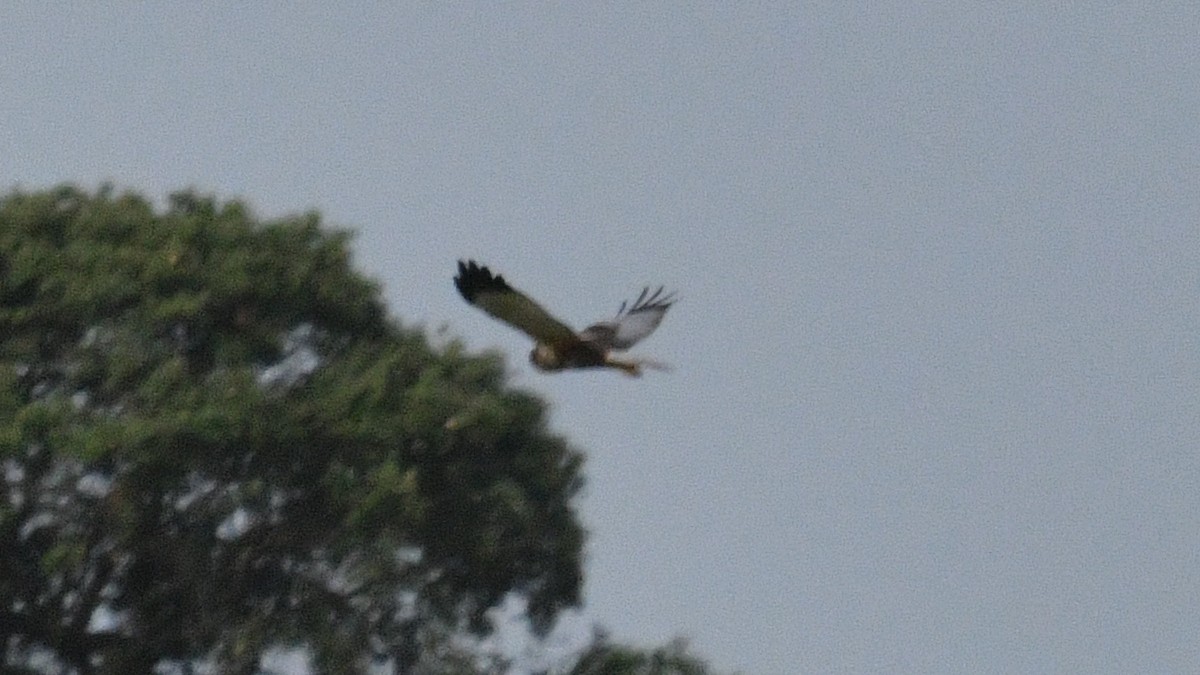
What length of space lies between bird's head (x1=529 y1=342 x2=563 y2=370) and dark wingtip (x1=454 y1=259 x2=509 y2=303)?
4.31ft

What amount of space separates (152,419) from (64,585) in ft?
6.16

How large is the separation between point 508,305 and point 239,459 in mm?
3144

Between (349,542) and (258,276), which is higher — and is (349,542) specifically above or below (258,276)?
below

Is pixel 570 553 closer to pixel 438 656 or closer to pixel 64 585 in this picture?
pixel 438 656

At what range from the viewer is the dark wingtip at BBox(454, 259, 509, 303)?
29.1 m

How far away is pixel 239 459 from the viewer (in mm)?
31750

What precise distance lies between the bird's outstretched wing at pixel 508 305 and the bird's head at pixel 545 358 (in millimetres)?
74

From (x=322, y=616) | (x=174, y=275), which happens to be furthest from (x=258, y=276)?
(x=322, y=616)

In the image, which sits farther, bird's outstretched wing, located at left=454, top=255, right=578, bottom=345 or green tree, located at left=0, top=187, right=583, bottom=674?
green tree, located at left=0, top=187, right=583, bottom=674

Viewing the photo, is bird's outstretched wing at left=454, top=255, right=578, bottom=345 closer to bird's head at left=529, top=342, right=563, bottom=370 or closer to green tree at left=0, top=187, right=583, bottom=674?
bird's head at left=529, top=342, right=563, bottom=370

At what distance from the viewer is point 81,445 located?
3084cm

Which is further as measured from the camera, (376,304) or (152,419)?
(376,304)

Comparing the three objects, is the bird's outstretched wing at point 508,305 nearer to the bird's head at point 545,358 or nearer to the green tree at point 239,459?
the bird's head at point 545,358

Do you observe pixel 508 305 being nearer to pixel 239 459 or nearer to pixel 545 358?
pixel 545 358
